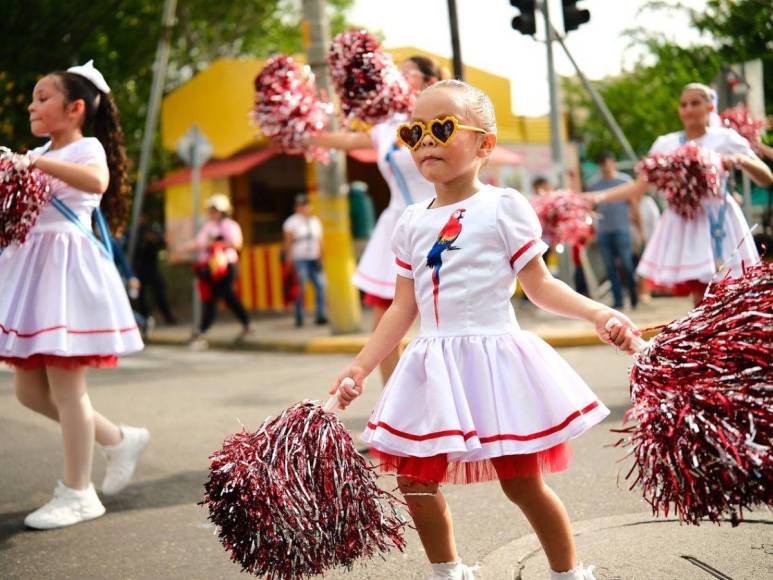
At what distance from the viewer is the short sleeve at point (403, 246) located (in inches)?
123

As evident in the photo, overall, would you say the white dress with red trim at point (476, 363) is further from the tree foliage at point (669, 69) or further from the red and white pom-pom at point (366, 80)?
the tree foliage at point (669, 69)

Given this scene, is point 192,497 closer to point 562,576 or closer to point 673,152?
point 562,576

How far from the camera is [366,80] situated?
16.8 ft

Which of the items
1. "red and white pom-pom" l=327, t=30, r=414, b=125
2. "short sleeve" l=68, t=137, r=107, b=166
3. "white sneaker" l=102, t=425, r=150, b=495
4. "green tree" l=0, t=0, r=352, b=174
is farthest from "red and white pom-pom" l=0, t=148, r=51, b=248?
"green tree" l=0, t=0, r=352, b=174

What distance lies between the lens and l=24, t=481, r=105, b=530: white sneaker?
166 inches

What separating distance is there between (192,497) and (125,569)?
993 millimetres

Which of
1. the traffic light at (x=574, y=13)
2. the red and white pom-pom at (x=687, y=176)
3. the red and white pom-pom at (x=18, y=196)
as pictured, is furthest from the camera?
the traffic light at (x=574, y=13)

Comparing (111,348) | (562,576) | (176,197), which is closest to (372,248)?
(111,348)

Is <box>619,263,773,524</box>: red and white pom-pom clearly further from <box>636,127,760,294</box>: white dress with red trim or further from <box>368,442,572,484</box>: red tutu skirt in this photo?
<box>636,127,760,294</box>: white dress with red trim

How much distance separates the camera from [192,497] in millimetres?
4676

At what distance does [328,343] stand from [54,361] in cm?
748

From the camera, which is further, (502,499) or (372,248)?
(372,248)

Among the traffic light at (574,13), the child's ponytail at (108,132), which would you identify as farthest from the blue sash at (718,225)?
the traffic light at (574,13)

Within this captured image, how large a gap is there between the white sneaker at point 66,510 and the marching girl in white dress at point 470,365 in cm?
188
